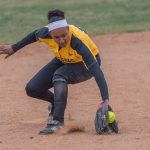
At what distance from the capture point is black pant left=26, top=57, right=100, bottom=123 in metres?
8.77

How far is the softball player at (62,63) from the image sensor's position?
8.49 meters

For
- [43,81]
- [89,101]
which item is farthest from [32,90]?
[89,101]

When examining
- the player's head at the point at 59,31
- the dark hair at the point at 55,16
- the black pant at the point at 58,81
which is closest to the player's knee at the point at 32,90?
the black pant at the point at 58,81

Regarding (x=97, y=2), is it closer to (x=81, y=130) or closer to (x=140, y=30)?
(x=140, y=30)

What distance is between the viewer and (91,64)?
8445mm

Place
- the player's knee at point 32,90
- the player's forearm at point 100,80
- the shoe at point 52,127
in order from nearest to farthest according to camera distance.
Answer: the player's forearm at point 100,80 < the shoe at point 52,127 < the player's knee at point 32,90

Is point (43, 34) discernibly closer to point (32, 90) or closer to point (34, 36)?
point (34, 36)

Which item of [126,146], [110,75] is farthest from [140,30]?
[126,146]

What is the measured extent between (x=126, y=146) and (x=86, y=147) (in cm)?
39

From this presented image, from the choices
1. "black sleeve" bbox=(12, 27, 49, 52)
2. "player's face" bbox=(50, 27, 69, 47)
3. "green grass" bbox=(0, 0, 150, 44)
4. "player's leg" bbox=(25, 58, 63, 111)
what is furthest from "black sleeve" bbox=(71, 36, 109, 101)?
"green grass" bbox=(0, 0, 150, 44)

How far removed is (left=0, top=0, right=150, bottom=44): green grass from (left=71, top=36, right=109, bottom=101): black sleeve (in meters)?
9.00

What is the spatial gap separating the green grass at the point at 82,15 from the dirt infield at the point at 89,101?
5.50 ft

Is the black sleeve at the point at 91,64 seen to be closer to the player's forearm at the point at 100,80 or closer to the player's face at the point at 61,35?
the player's forearm at the point at 100,80

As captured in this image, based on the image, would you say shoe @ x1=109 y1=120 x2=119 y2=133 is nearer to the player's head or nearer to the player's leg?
the player's head
